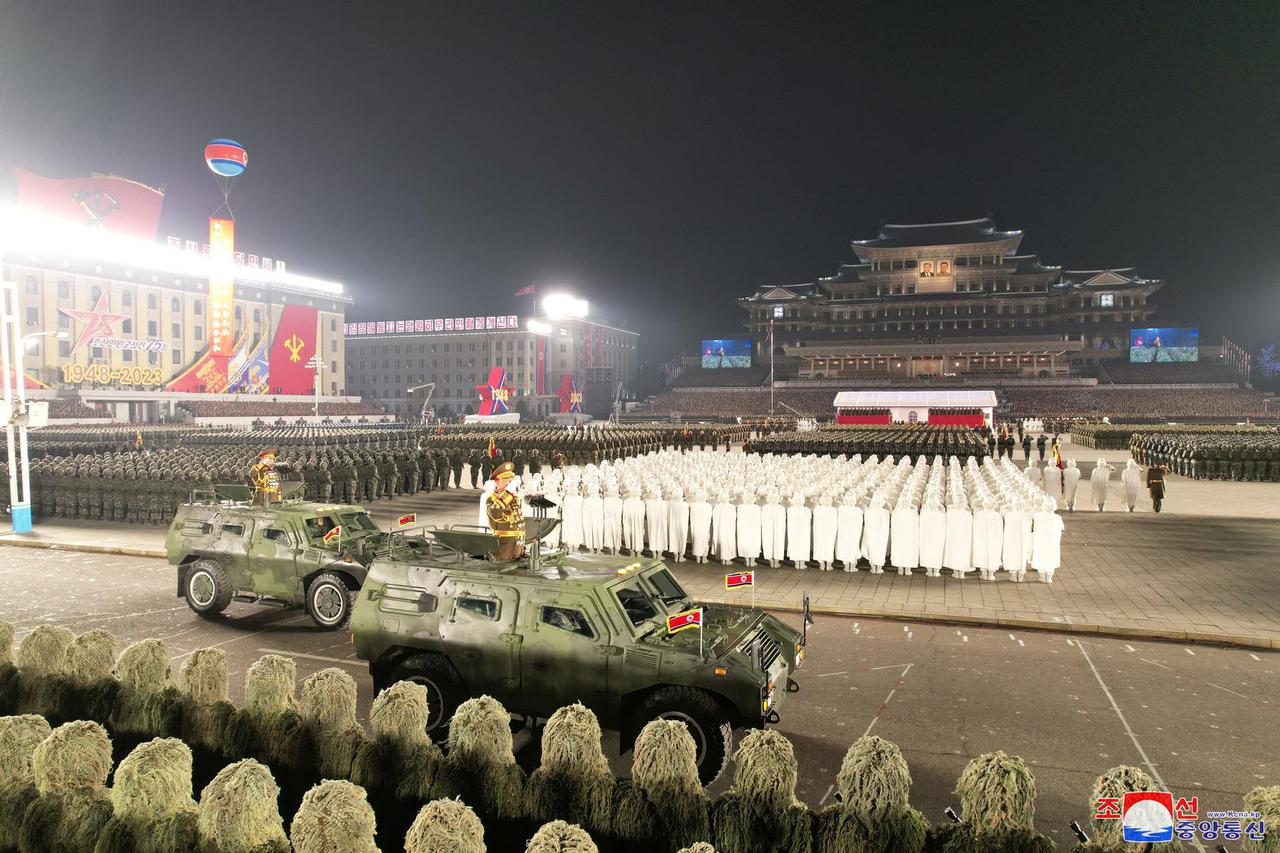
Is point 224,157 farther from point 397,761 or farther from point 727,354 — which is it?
point 397,761

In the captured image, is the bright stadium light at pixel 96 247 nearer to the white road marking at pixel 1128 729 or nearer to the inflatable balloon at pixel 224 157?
the inflatable balloon at pixel 224 157

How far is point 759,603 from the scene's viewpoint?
35.4ft

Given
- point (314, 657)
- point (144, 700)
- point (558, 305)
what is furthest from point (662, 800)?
point (558, 305)

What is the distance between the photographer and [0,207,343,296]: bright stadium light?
6500 cm

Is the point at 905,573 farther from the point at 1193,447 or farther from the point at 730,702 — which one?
the point at 1193,447

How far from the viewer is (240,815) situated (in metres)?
3.44

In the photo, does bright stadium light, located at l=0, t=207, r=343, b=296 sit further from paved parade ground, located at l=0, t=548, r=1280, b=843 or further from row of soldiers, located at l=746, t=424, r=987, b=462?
paved parade ground, located at l=0, t=548, r=1280, b=843

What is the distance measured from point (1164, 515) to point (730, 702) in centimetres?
1840

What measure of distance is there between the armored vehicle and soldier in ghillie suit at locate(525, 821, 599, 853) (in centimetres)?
725

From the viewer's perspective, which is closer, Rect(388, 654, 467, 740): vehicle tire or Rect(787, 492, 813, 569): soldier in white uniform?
Rect(388, 654, 467, 740): vehicle tire

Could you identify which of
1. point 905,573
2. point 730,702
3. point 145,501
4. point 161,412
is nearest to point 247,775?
point 730,702

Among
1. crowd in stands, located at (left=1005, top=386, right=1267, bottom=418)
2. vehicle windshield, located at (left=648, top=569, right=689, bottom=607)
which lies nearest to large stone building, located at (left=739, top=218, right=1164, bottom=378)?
crowd in stands, located at (left=1005, top=386, right=1267, bottom=418)

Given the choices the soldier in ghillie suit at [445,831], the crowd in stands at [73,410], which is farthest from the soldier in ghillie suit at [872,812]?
the crowd in stands at [73,410]

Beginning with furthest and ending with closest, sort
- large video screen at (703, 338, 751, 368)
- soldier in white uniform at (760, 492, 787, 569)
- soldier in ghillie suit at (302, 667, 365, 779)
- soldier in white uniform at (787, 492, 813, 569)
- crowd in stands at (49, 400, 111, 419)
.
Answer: large video screen at (703, 338, 751, 368)
crowd in stands at (49, 400, 111, 419)
soldier in white uniform at (760, 492, 787, 569)
soldier in white uniform at (787, 492, 813, 569)
soldier in ghillie suit at (302, 667, 365, 779)
